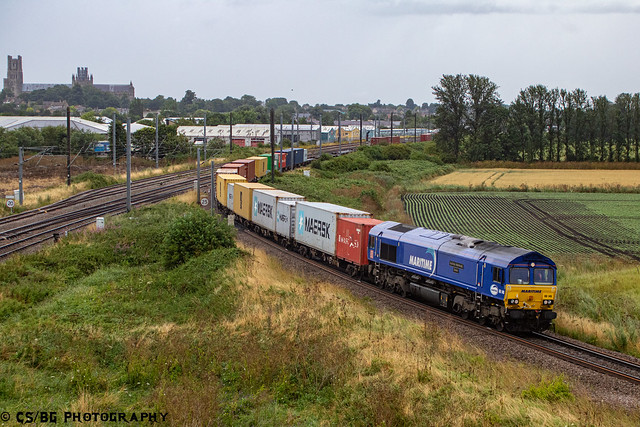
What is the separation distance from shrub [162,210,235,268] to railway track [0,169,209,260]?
838 centimetres

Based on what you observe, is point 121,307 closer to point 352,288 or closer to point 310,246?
point 352,288

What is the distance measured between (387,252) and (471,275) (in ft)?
18.2

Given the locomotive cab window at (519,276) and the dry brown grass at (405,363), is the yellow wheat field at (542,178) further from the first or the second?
the dry brown grass at (405,363)

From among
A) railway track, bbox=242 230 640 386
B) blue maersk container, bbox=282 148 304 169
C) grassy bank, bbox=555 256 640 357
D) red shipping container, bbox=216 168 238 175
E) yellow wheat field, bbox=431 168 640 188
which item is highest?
blue maersk container, bbox=282 148 304 169

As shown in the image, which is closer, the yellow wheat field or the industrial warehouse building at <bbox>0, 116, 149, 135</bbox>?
the yellow wheat field

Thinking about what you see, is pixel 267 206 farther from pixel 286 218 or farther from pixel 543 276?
pixel 543 276

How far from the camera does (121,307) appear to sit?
861 inches

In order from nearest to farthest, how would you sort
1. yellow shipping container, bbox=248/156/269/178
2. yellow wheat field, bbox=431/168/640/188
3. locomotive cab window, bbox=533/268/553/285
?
locomotive cab window, bbox=533/268/553/285, yellow shipping container, bbox=248/156/269/178, yellow wheat field, bbox=431/168/640/188

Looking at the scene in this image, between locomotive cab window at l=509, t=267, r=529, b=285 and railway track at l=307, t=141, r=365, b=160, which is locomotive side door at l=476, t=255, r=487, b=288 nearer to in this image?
locomotive cab window at l=509, t=267, r=529, b=285

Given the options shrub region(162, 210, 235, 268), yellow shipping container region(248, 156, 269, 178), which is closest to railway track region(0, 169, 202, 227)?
yellow shipping container region(248, 156, 269, 178)

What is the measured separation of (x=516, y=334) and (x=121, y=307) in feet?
48.3

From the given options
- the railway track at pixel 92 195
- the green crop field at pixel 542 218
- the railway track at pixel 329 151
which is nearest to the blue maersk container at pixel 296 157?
the railway track at pixel 92 195

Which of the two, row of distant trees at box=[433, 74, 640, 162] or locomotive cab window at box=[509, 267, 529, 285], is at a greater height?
row of distant trees at box=[433, 74, 640, 162]

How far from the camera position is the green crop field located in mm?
41344
